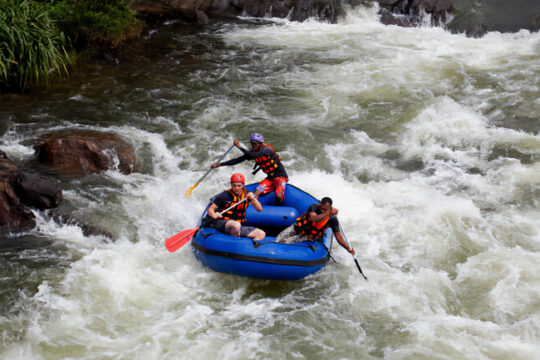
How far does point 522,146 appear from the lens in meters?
8.57

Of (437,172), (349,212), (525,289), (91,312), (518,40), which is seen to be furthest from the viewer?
(518,40)

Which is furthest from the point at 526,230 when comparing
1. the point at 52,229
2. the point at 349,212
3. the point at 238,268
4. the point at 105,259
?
the point at 52,229

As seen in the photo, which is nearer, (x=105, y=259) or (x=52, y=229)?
(x=105, y=259)

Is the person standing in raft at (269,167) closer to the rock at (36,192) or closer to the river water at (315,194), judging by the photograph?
the river water at (315,194)

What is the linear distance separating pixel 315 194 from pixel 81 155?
11.3 feet

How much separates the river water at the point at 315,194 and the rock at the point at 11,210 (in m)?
0.19

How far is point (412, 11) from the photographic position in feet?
50.1

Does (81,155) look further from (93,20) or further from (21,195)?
(93,20)

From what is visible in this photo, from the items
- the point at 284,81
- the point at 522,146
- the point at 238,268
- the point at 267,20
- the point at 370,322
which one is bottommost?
the point at 370,322

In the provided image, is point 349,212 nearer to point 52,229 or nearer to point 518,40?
point 52,229

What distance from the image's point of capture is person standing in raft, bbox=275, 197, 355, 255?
561 cm

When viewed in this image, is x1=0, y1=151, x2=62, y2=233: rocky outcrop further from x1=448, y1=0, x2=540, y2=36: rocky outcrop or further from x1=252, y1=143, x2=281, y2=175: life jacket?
x1=448, y1=0, x2=540, y2=36: rocky outcrop

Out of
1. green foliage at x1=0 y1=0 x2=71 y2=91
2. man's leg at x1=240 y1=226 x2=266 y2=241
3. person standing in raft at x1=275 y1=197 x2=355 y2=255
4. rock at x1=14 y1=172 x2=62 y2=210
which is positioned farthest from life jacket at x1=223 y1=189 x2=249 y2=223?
green foliage at x1=0 y1=0 x2=71 y2=91

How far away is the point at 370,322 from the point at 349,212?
204 centimetres
